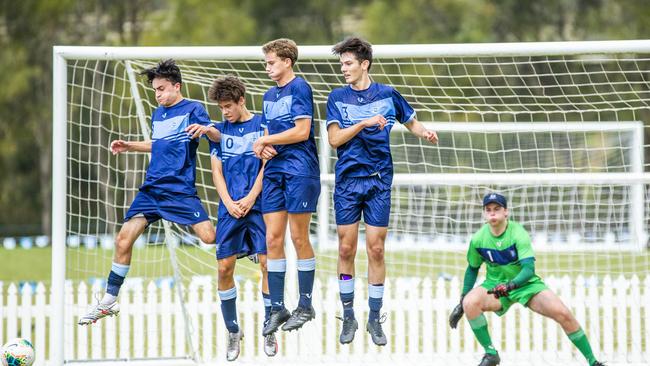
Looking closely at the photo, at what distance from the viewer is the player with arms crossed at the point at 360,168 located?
8.13 m

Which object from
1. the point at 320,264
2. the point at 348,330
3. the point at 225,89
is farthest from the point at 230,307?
the point at 320,264

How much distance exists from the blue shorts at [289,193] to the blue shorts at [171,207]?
2.38ft

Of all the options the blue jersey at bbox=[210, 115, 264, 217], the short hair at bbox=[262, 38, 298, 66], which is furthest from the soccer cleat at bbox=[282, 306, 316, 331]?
the short hair at bbox=[262, 38, 298, 66]

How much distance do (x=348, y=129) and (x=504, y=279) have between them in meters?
2.33

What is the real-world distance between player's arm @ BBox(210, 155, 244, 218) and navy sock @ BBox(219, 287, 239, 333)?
0.77 meters

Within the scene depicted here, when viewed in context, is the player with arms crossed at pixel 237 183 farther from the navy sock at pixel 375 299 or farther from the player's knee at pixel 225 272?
the navy sock at pixel 375 299

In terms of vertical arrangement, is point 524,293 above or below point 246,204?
below

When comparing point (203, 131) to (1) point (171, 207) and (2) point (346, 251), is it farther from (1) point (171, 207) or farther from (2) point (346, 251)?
(2) point (346, 251)

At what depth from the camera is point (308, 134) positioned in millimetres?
8078

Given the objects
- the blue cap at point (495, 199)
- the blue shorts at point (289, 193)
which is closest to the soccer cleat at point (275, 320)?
the blue shorts at point (289, 193)

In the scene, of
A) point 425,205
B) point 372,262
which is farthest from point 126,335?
point 425,205

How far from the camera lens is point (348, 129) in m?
8.04

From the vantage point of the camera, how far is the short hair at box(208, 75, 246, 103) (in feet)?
27.6

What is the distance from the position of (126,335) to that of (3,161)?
20.7 metres
